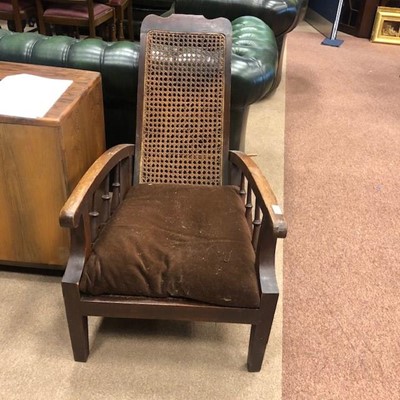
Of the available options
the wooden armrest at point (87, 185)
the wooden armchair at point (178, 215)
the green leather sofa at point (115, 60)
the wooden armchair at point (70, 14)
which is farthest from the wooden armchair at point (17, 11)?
the wooden armrest at point (87, 185)

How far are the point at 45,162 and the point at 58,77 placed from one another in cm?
35

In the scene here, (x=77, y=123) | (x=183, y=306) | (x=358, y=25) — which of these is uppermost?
(x=77, y=123)

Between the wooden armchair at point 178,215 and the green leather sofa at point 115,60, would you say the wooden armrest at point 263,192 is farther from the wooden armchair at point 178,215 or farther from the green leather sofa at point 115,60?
the green leather sofa at point 115,60

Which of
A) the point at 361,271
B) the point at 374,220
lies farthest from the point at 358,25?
the point at 361,271

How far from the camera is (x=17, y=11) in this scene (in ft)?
11.7

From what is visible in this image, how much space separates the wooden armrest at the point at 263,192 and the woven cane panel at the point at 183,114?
0.11 m

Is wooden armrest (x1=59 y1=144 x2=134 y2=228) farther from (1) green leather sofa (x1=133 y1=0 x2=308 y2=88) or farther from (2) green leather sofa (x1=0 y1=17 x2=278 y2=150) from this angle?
(1) green leather sofa (x1=133 y1=0 x2=308 y2=88)

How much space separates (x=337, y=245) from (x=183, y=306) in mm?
1004

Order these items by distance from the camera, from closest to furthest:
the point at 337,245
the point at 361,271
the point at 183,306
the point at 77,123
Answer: the point at 183,306 → the point at 77,123 → the point at 361,271 → the point at 337,245

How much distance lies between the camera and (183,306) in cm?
134

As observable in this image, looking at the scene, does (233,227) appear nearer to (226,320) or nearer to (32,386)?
(226,320)

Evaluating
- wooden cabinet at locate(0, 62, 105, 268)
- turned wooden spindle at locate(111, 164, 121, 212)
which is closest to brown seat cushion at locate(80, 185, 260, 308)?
turned wooden spindle at locate(111, 164, 121, 212)

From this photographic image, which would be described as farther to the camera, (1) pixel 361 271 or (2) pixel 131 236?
(1) pixel 361 271

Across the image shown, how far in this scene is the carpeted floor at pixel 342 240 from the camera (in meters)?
1.55
